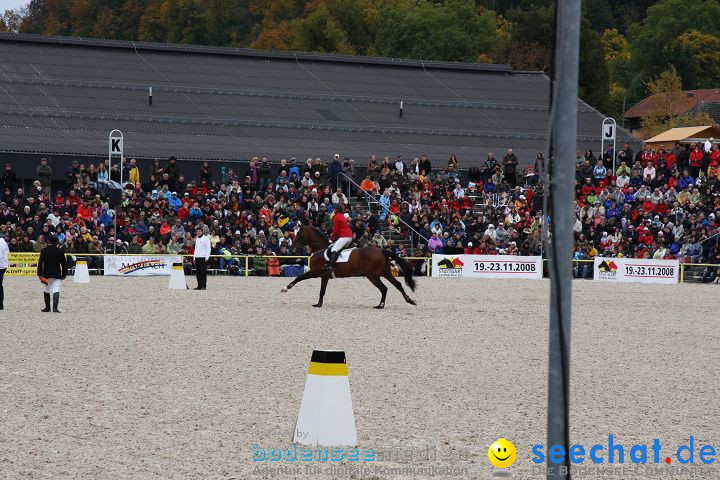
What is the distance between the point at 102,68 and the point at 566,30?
50725 mm

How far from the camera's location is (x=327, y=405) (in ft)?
33.6

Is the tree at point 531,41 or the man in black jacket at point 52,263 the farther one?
the tree at point 531,41

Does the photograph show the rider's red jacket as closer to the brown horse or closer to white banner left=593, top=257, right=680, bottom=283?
the brown horse

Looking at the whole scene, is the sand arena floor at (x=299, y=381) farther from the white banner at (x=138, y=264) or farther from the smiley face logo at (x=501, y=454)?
the white banner at (x=138, y=264)

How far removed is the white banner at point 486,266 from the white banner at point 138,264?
9.37 metres

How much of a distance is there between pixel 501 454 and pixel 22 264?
1159 inches

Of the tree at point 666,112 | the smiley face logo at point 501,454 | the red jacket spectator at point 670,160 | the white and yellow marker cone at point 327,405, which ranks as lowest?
the smiley face logo at point 501,454

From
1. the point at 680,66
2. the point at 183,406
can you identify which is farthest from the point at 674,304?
the point at 680,66

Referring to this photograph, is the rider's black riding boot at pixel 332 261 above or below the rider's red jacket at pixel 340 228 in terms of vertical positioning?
below

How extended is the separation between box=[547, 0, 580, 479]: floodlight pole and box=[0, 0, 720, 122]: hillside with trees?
85.8 meters

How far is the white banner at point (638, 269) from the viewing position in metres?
41.2

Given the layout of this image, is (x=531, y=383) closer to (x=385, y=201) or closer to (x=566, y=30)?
(x=566, y=30)

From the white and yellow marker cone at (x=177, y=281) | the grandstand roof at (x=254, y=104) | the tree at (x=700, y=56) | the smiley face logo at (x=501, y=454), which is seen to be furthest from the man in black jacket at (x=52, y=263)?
the tree at (x=700, y=56)

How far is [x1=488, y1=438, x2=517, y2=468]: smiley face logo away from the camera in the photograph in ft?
31.8
